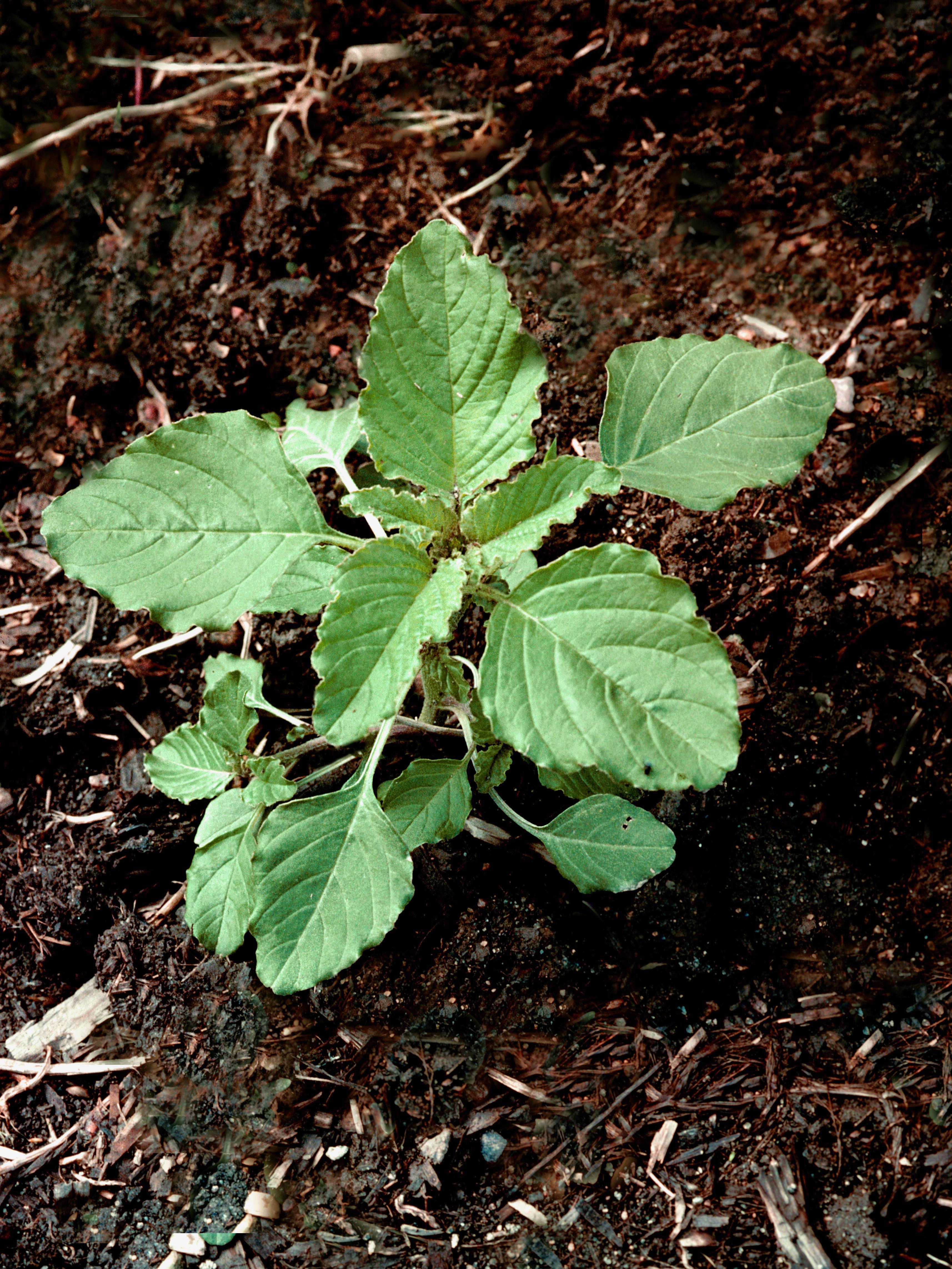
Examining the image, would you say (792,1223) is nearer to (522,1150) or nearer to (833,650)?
(522,1150)

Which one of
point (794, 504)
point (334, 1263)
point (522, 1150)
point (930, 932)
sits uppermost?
point (794, 504)

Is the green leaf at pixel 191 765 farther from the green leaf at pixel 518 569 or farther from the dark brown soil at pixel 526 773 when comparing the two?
the green leaf at pixel 518 569

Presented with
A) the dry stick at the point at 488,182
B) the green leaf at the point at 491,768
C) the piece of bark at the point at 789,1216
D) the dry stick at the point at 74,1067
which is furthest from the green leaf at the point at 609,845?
the dry stick at the point at 488,182

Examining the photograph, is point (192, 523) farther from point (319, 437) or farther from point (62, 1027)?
point (62, 1027)

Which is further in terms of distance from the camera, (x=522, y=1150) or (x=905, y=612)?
(x=905, y=612)

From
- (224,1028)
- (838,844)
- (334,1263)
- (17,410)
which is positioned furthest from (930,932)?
(17,410)

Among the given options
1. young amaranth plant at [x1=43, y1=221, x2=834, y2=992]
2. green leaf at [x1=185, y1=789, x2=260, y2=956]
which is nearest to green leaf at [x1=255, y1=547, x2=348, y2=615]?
young amaranth plant at [x1=43, y1=221, x2=834, y2=992]
